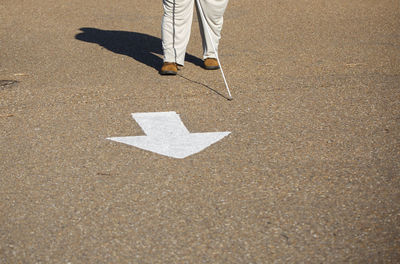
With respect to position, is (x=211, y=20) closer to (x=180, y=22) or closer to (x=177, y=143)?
(x=180, y=22)

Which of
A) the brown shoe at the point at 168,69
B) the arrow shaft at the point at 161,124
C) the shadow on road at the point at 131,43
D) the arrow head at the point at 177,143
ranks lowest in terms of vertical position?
the shadow on road at the point at 131,43

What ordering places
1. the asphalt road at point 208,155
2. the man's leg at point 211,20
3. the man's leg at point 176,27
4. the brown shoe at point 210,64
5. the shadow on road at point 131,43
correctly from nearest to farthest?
1. the asphalt road at point 208,155
2. the man's leg at point 176,27
3. the man's leg at point 211,20
4. the brown shoe at point 210,64
5. the shadow on road at point 131,43

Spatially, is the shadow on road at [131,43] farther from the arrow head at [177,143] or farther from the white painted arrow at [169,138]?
the arrow head at [177,143]

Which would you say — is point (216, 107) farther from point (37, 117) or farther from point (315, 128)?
point (37, 117)

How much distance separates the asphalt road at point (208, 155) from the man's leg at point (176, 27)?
248mm

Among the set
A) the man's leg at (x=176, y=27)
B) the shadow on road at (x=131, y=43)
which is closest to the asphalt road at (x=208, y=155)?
the shadow on road at (x=131, y=43)

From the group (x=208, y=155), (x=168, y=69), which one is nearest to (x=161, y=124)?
(x=208, y=155)

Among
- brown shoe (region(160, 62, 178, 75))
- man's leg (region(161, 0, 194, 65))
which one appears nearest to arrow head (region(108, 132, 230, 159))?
brown shoe (region(160, 62, 178, 75))

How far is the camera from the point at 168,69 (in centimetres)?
627

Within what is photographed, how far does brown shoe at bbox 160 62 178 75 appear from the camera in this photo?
6266mm

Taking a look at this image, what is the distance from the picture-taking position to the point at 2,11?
9.75m

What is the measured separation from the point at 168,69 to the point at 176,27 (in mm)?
464

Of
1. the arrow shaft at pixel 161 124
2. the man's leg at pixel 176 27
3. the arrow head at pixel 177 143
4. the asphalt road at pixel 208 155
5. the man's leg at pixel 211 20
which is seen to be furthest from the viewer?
the man's leg at pixel 211 20

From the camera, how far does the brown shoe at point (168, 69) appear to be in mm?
6266
